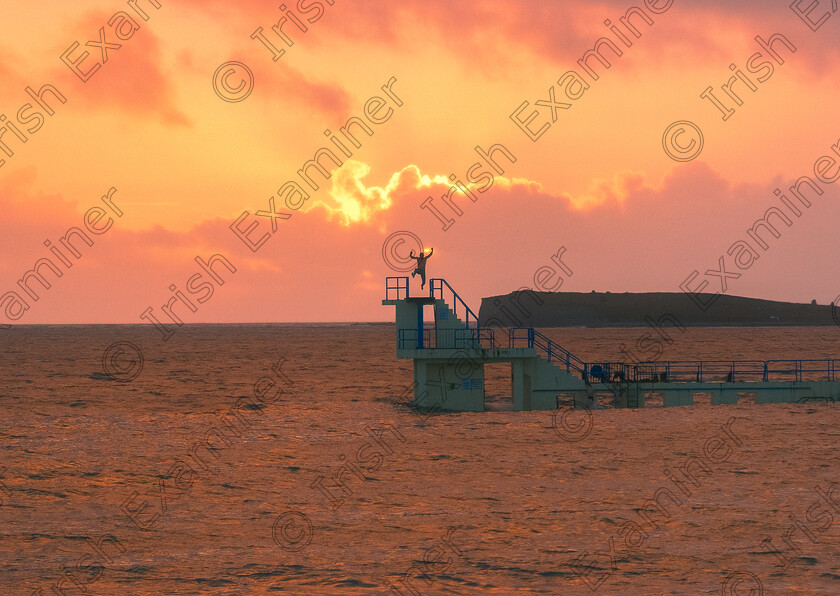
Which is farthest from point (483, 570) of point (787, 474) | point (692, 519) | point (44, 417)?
point (44, 417)

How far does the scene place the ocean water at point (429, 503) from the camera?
40.1 feet

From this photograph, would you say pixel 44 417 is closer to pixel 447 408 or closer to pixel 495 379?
pixel 447 408
